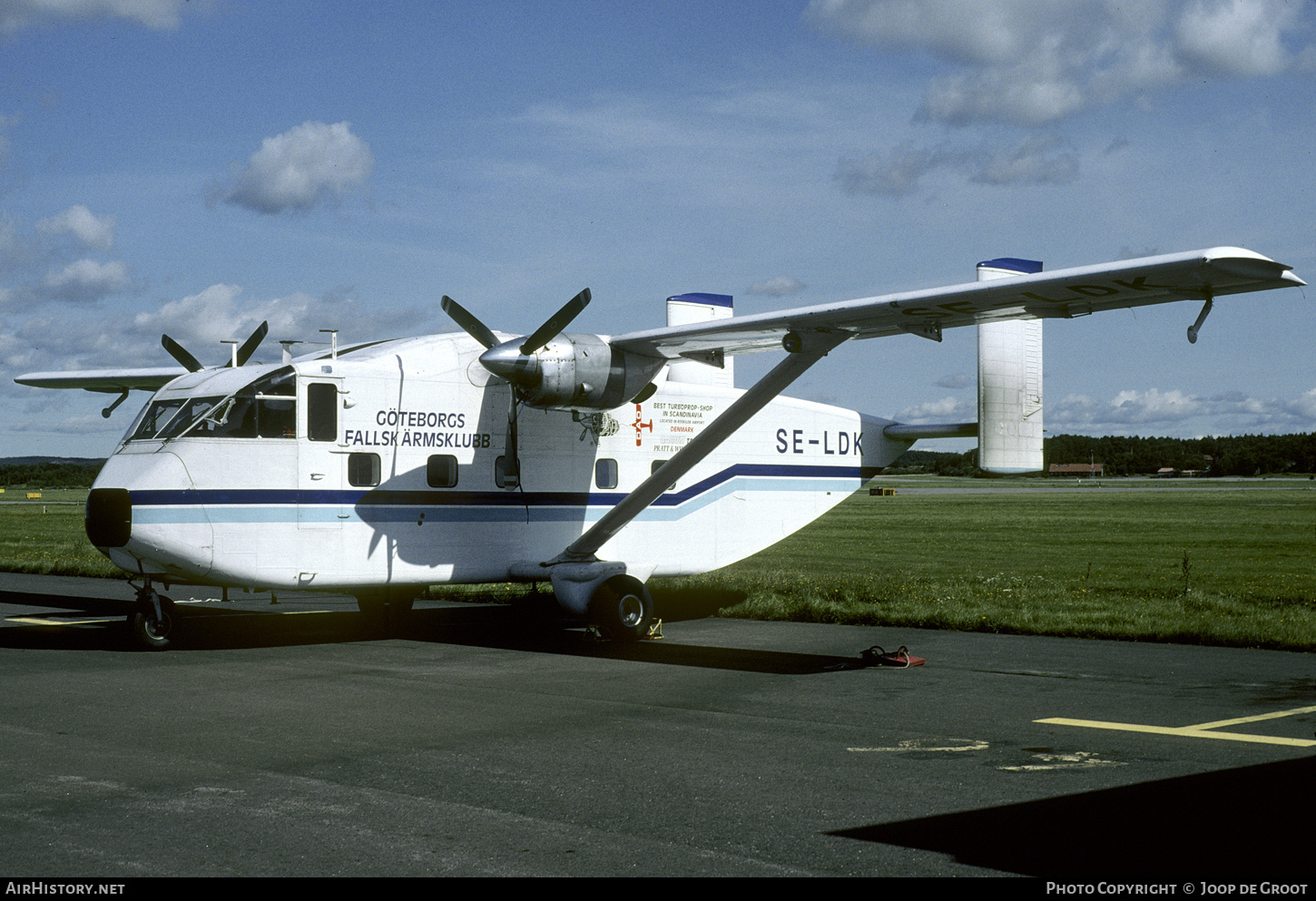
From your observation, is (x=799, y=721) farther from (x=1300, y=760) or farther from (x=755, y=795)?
(x=1300, y=760)

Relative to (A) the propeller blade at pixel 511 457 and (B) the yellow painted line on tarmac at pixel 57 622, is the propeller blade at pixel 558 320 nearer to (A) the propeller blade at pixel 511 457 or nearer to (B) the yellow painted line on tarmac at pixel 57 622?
(A) the propeller blade at pixel 511 457

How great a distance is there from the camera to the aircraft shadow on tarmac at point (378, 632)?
507 inches

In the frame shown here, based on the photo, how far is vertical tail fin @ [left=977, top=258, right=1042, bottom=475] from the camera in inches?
543

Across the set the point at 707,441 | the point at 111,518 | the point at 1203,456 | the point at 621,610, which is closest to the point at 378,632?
the point at 621,610

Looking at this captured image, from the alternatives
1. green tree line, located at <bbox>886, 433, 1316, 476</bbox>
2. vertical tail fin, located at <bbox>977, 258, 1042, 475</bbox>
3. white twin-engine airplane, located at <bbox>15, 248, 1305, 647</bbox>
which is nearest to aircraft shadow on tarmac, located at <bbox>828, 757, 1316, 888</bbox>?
white twin-engine airplane, located at <bbox>15, 248, 1305, 647</bbox>

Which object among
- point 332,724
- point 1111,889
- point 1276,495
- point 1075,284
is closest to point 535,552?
point 332,724

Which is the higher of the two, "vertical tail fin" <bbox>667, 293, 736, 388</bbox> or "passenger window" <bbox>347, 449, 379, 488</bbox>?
"vertical tail fin" <bbox>667, 293, 736, 388</bbox>

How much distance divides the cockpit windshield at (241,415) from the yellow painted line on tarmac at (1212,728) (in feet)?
29.4

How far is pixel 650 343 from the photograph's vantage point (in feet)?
45.5

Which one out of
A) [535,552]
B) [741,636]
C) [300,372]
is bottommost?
[741,636]

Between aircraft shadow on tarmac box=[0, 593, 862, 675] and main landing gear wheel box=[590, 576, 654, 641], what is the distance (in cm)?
16

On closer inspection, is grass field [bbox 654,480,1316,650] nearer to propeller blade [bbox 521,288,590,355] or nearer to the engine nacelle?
the engine nacelle

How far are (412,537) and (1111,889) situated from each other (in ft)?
33.8

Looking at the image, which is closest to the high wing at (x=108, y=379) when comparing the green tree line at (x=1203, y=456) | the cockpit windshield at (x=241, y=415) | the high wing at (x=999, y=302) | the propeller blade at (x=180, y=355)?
the propeller blade at (x=180, y=355)
